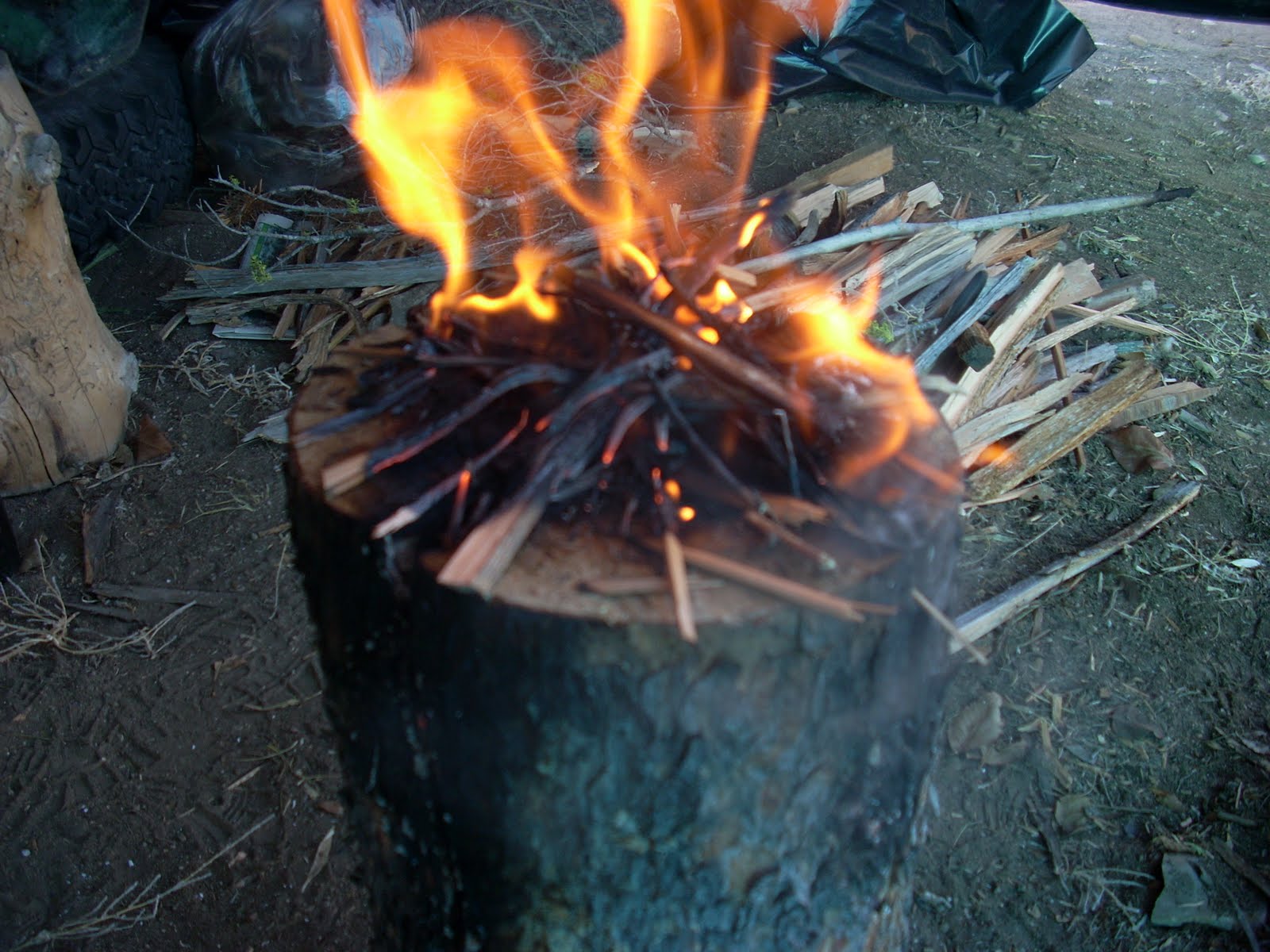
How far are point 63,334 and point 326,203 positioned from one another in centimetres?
183

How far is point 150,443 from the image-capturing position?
3.97 meters

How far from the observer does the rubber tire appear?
15.2 feet

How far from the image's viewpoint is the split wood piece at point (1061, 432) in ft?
12.0

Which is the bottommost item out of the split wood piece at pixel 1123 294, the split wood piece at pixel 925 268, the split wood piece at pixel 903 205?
the split wood piece at pixel 1123 294

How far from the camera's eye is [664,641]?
127 centimetres

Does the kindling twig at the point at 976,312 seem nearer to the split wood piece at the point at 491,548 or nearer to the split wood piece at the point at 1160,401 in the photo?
the split wood piece at the point at 1160,401

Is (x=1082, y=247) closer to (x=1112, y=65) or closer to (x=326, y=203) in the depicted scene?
(x=1112, y=65)

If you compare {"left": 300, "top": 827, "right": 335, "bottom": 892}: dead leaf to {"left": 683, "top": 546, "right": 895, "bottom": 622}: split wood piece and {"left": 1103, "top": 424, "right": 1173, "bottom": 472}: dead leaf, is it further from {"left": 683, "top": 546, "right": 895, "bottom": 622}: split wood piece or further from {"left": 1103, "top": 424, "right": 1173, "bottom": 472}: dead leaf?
{"left": 1103, "top": 424, "right": 1173, "bottom": 472}: dead leaf

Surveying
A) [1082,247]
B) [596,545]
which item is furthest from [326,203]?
[596,545]

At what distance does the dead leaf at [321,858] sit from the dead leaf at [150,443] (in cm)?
201

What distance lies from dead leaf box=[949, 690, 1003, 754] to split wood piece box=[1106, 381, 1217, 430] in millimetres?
1664

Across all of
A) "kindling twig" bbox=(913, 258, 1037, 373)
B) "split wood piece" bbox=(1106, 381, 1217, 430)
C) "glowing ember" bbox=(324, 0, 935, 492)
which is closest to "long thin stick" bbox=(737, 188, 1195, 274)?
"glowing ember" bbox=(324, 0, 935, 492)

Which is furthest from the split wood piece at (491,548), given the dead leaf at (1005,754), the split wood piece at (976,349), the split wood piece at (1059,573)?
the split wood piece at (976,349)

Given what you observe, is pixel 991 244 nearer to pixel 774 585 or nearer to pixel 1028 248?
pixel 1028 248
